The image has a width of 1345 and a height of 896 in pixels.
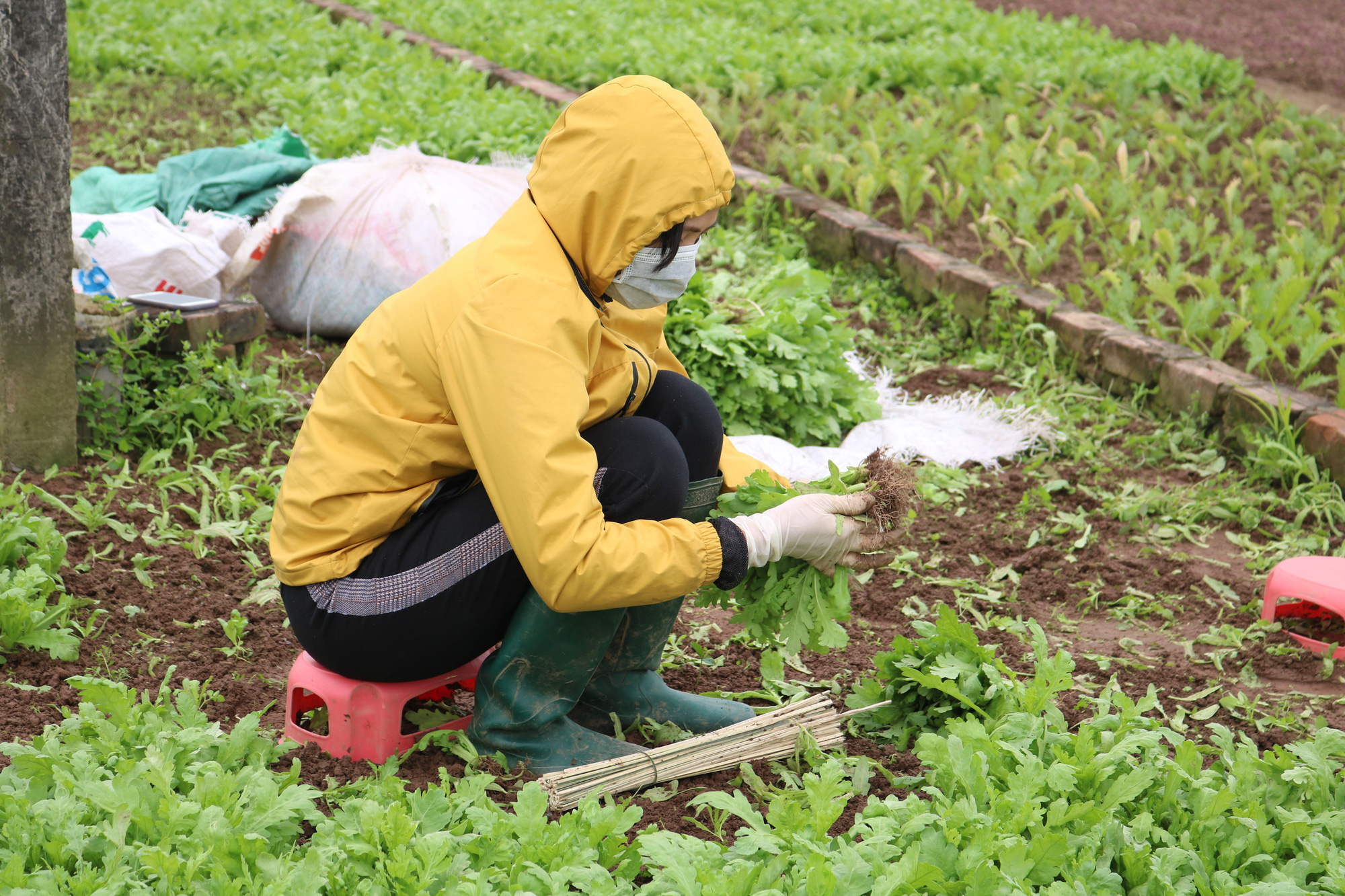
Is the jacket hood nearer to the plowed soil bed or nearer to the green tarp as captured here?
the plowed soil bed

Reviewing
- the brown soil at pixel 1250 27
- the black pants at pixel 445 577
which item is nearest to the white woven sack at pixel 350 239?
the black pants at pixel 445 577

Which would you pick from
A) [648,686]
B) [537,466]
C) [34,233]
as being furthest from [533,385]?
[34,233]

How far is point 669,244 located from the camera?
1873 millimetres

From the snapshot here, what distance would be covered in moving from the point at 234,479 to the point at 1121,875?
7.72 feet

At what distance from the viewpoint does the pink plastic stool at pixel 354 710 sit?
6.55ft

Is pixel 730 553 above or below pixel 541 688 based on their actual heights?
above

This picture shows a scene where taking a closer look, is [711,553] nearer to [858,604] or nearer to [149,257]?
[858,604]

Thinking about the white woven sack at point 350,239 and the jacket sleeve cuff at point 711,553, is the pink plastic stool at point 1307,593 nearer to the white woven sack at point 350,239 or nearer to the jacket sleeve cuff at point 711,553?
the jacket sleeve cuff at point 711,553

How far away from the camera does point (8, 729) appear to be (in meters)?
2.07

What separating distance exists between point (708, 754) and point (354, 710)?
63cm

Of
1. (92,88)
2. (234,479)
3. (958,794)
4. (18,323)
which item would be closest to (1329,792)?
(958,794)

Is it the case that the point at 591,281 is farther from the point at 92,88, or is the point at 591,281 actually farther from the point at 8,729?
the point at 92,88

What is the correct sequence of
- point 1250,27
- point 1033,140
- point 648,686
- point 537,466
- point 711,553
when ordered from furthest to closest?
point 1250,27
point 1033,140
point 648,686
point 711,553
point 537,466

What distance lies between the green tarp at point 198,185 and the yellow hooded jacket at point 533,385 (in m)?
2.52
